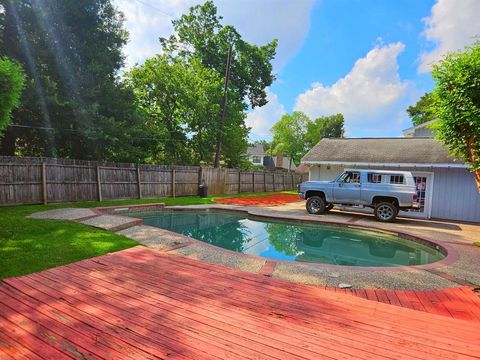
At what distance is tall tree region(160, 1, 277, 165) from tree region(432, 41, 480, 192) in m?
18.6

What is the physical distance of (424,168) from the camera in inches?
534

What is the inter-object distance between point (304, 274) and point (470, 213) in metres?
11.9

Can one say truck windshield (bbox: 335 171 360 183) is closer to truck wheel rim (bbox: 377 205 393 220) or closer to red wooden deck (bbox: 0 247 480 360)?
truck wheel rim (bbox: 377 205 393 220)

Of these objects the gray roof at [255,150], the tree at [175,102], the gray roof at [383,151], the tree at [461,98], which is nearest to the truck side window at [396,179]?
the gray roof at [383,151]

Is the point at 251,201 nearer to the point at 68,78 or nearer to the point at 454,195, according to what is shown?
the point at 454,195

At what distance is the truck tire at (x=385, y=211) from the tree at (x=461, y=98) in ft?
15.9

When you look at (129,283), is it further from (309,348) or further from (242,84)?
(242,84)

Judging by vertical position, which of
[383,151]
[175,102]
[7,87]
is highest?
[175,102]

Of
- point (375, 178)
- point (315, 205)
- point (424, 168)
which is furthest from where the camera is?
point (424, 168)

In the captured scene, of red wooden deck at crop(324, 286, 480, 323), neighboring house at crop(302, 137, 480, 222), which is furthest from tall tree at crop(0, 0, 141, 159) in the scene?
red wooden deck at crop(324, 286, 480, 323)

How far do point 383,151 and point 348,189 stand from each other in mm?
4797

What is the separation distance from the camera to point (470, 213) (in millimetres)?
12742

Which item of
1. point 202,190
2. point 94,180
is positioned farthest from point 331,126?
point 94,180

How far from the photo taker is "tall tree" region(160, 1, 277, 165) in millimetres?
27422
